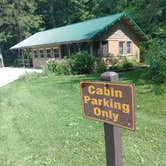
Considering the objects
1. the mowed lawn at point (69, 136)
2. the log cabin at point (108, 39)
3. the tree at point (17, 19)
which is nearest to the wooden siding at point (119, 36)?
the log cabin at point (108, 39)

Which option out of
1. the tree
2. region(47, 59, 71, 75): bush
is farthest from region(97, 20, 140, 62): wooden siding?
the tree

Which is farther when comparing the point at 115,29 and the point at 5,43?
the point at 5,43

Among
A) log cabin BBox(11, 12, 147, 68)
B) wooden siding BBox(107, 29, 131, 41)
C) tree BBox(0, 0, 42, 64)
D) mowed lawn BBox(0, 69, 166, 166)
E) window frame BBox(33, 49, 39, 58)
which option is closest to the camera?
mowed lawn BBox(0, 69, 166, 166)

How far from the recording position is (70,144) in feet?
14.6

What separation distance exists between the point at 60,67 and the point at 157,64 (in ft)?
28.3

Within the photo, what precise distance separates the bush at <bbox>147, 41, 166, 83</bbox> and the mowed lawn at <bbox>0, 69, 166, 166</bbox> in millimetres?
1591

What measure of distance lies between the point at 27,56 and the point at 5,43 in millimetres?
11698

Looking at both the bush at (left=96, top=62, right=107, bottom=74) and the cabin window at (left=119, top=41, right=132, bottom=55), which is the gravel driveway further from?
the cabin window at (left=119, top=41, right=132, bottom=55)

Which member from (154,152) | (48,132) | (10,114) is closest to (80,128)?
(48,132)

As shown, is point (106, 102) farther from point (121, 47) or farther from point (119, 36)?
point (121, 47)

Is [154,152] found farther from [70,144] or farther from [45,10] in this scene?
[45,10]

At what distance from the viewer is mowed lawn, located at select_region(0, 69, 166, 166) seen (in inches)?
154

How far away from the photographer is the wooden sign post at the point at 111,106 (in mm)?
2051

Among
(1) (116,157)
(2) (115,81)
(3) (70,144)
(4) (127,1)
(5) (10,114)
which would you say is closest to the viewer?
(2) (115,81)
